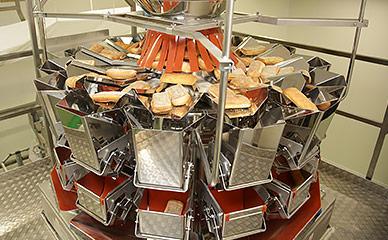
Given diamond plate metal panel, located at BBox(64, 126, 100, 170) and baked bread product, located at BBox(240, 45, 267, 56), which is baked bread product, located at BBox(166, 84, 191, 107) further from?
baked bread product, located at BBox(240, 45, 267, 56)

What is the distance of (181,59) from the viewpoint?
1091 millimetres

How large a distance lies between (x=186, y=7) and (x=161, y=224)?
65 cm

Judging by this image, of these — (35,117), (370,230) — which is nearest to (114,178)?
(370,230)

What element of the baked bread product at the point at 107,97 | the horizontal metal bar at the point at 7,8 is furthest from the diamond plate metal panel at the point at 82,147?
the horizontal metal bar at the point at 7,8

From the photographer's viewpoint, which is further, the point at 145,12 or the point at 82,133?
the point at 145,12

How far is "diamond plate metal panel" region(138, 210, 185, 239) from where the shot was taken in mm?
949

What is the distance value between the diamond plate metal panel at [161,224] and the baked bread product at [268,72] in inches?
20.6

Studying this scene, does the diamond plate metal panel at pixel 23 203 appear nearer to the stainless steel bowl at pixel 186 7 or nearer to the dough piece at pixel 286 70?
the stainless steel bowl at pixel 186 7

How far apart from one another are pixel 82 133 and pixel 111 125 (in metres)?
0.08

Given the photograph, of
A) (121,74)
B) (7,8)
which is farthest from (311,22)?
(7,8)

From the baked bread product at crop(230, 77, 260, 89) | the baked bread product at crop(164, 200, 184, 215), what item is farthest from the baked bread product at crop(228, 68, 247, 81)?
the baked bread product at crop(164, 200, 184, 215)

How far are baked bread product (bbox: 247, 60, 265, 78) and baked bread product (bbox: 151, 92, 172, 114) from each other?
1.09 feet

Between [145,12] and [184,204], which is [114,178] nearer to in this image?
[184,204]

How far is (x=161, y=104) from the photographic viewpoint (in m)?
0.93
